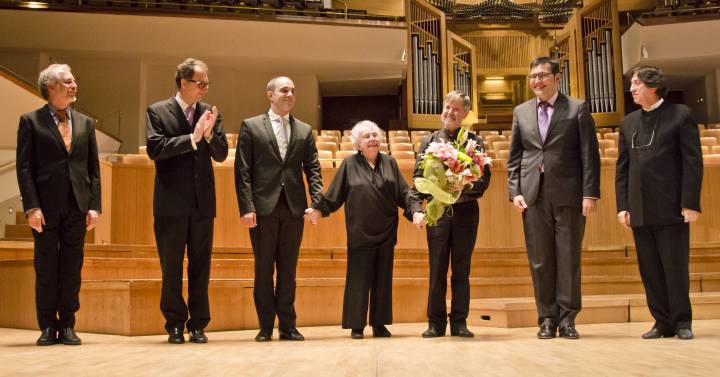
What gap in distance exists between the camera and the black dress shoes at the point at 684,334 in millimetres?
2758

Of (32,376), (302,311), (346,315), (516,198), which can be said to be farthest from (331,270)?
(32,376)

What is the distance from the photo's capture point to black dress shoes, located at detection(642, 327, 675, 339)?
2835 mm

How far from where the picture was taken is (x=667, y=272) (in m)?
2.94

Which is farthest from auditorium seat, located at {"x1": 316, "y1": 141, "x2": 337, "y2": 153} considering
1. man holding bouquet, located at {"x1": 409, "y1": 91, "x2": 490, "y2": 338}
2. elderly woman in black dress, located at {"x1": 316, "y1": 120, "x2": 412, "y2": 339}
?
man holding bouquet, located at {"x1": 409, "y1": 91, "x2": 490, "y2": 338}

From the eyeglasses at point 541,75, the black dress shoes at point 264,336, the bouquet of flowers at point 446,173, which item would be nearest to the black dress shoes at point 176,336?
the black dress shoes at point 264,336

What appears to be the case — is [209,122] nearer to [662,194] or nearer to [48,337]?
[48,337]

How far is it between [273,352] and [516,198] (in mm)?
1308

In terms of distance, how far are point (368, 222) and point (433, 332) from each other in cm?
55

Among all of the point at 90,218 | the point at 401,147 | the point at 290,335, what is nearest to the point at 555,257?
the point at 290,335

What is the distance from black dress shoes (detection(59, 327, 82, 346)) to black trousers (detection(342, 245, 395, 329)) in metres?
1.07

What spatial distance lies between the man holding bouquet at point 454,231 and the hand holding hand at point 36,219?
4.96 feet

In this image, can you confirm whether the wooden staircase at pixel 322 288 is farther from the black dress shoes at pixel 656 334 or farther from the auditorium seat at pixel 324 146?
the auditorium seat at pixel 324 146

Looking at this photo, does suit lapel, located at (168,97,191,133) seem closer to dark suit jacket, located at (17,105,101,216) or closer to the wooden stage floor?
dark suit jacket, located at (17,105,101,216)

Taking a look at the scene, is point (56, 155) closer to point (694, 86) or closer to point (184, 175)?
point (184, 175)
